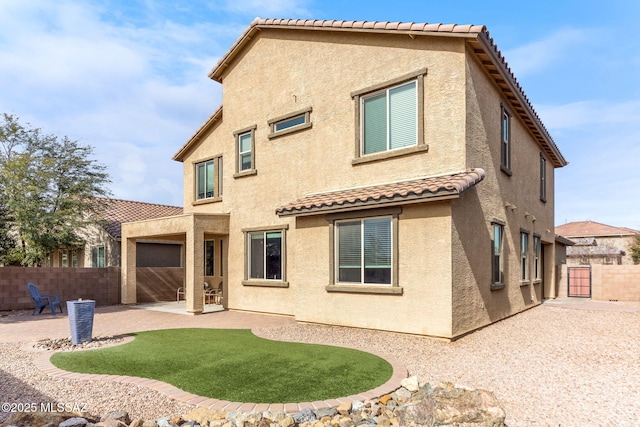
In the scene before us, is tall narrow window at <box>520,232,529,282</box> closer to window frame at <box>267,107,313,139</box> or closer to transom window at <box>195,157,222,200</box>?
window frame at <box>267,107,313,139</box>

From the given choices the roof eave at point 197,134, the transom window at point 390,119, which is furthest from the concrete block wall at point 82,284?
the transom window at point 390,119

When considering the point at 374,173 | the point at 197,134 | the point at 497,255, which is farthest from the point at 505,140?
the point at 197,134

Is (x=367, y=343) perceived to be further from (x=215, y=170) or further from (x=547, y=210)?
(x=547, y=210)

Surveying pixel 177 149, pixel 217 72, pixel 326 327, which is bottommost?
pixel 326 327

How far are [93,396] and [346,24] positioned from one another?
12110 mm

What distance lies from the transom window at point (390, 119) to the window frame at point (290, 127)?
2.34 metres

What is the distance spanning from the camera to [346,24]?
13.2m

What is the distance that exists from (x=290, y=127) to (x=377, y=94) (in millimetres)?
3908

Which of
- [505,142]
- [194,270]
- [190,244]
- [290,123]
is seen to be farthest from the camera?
[190,244]

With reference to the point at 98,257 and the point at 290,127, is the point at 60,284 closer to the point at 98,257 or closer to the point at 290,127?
the point at 98,257

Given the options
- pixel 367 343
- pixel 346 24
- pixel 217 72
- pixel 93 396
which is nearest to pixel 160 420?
pixel 93 396

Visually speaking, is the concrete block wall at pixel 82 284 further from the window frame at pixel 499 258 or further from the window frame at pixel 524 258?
the window frame at pixel 524 258

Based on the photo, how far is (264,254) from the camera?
15711mm

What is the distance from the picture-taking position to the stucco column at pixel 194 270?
50.8ft
